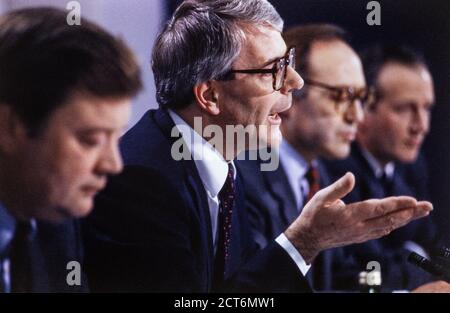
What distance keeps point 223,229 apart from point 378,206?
0.48m

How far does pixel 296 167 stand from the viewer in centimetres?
300

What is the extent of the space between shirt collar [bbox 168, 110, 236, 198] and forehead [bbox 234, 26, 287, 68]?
243 mm

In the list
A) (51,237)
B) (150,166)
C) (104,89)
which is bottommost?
(51,237)

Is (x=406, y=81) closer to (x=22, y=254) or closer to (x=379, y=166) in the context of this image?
(x=379, y=166)

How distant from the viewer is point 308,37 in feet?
9.57

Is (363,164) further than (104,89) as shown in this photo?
Yes

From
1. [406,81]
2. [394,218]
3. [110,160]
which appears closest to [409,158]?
[406,81]

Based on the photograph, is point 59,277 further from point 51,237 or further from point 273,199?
point 273,199

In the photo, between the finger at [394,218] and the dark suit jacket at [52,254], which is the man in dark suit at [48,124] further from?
the finger at [394,218]

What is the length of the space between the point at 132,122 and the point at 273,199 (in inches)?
24.3

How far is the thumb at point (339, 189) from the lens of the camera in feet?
7.75

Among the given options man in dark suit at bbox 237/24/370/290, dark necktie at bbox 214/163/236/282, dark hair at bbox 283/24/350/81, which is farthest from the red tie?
dark necktie at bbox 214/163/236/282

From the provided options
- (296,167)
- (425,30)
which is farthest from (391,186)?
(425,30)

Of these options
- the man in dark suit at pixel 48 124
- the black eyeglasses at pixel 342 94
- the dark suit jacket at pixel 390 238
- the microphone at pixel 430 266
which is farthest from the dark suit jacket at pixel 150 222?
the black eyeglasses at pixel 342 94
